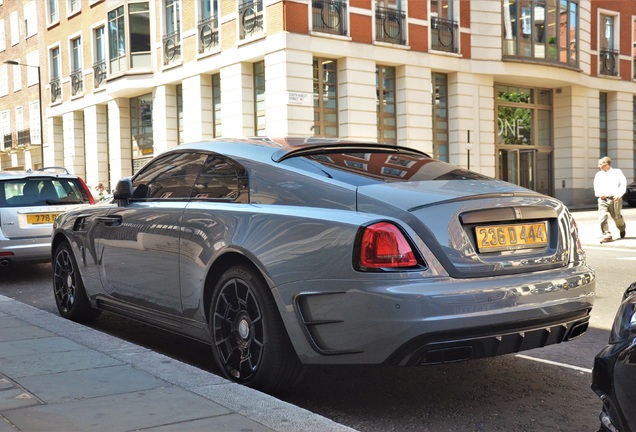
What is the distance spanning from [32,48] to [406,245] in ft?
144

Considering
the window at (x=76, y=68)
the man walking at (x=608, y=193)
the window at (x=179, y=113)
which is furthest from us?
the window at (x=76, y=68)

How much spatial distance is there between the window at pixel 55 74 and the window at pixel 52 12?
1.58 meters

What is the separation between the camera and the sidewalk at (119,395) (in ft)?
10.9

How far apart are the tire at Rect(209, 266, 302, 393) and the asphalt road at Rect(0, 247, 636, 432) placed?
0.22m

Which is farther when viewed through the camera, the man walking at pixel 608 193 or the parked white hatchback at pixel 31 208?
the man walking at pixel 608 193

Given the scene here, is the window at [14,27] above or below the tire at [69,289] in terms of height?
above

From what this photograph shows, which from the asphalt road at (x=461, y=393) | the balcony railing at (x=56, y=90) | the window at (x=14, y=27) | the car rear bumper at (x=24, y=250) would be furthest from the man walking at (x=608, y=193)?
the window at (x=14, y=27)

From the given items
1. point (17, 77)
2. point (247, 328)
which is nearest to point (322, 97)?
point (247, 328)

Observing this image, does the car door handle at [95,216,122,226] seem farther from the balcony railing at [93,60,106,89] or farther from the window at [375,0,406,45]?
the balcony railing at [93,60,106,89]

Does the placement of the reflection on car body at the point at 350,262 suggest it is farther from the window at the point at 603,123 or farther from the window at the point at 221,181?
the window at the point at 603,123

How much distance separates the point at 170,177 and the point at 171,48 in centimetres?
2546

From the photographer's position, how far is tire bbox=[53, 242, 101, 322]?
20.4 feet

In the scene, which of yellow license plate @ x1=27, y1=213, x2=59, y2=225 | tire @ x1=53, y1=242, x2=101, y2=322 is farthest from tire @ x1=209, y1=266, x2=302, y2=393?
yellow license plate @ x1=27, y1=213, x2=59, y2=225

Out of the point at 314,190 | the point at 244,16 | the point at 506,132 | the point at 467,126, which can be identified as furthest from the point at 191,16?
the point at 314,190
